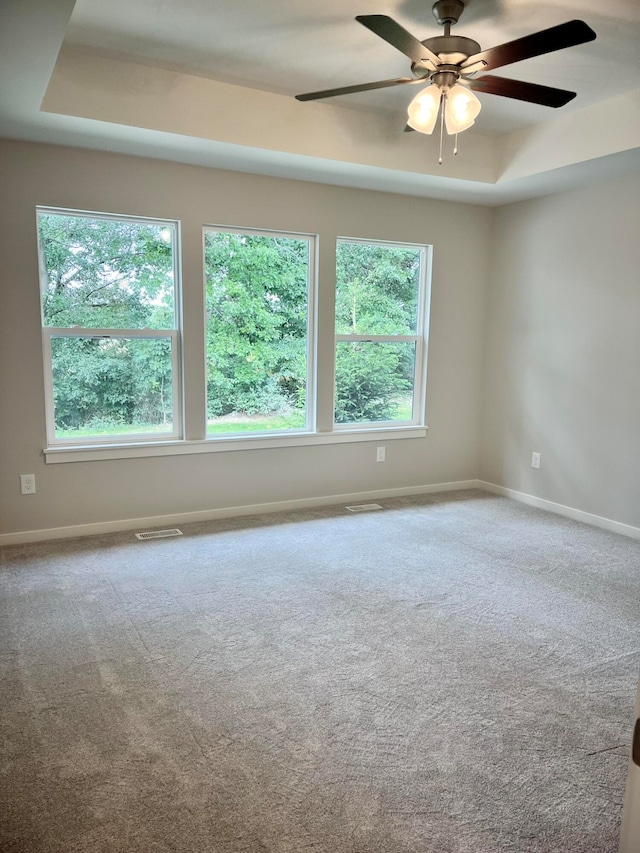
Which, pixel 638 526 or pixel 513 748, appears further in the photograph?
pixel 638 526

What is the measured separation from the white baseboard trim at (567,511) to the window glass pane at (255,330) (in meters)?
1.93

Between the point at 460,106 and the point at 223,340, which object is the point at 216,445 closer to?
the point at 223,340

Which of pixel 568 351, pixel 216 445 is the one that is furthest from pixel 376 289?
pixel 216 445

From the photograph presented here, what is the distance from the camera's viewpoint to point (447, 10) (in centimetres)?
244

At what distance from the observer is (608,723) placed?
203 cm

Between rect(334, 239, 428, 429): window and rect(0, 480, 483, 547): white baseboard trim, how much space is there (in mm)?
589

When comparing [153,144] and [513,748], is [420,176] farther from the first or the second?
[513,748]

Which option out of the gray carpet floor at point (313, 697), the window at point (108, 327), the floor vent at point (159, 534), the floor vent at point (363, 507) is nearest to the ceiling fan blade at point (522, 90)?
the window at point (108, 327)

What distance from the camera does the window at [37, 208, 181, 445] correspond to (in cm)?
367

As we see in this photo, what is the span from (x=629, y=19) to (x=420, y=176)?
1.71 meters

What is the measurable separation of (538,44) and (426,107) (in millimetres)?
614

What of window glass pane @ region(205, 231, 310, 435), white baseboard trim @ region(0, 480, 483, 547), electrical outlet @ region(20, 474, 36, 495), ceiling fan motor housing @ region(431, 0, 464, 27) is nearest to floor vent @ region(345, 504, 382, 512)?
white baseboard trim @ region(0, 480, 483, 547)

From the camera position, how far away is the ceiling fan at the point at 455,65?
2125 millimetres

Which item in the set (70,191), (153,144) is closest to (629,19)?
(153,144)
